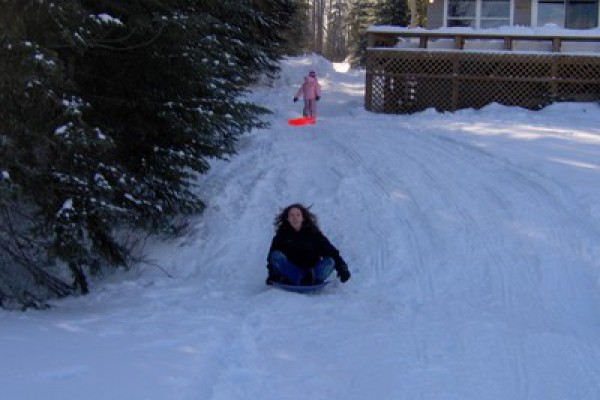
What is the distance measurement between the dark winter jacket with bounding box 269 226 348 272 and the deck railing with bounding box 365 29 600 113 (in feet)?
36.9

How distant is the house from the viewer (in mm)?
20844

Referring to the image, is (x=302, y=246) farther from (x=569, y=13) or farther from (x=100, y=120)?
(x=569, y=13)

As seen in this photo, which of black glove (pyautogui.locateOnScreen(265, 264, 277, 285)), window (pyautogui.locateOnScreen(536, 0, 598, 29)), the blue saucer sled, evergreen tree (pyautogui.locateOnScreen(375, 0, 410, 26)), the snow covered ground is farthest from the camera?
evergreen tree (pyautogui.locateOnScreen(375, 0, 410, 26))

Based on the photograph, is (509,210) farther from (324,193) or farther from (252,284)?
(252,284)

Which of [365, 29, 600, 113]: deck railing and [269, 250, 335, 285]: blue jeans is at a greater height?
[365, 29, 600, 113]: deck railing

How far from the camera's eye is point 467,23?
70.4ft

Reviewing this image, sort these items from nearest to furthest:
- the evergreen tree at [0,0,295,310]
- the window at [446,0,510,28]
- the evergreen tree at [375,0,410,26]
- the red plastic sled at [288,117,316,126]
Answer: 1. the evergreen tree at [0,0,295,310]
2. the red plastic sled at [288,117,316,126]
3. the window at [446,0,510,28]
4. the evergreen tree at [375,0,410,26]

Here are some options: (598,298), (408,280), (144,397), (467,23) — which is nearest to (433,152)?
(408,280)

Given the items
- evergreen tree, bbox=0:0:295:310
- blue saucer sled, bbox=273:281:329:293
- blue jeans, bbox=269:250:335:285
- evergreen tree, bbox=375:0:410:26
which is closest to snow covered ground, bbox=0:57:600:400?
blue saucer sled, bbox=273:281:329:293

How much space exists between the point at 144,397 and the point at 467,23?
760 inches

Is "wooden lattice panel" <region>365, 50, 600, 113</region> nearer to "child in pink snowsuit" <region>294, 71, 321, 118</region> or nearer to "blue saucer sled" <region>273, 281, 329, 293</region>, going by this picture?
"child in pink snowsuit" <region>294, 71, 321, 118</region>

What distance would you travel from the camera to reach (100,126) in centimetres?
794

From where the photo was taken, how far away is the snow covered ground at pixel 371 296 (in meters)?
4.87

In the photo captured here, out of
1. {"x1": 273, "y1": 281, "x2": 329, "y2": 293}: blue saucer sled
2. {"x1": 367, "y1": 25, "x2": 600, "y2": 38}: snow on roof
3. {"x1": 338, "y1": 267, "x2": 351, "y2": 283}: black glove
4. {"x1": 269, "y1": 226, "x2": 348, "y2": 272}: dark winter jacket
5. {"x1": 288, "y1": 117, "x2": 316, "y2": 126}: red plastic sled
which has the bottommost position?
{"x1": 273, "y1": 281, "x2": 329, "y2": 293}: blue saucer sled
